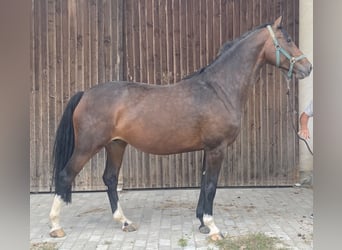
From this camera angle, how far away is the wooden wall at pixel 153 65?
218 inches

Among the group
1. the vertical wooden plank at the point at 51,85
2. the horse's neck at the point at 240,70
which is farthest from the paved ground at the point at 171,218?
the horse's neck at the point at 240,70

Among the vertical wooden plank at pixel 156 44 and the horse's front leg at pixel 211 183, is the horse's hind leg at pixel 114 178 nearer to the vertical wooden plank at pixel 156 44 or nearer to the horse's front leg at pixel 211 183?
the horse's front leg at pixel 211 183

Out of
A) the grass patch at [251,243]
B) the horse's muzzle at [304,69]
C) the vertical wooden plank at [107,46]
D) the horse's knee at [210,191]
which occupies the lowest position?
the grass patch at [251,243]

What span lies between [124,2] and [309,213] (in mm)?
3816

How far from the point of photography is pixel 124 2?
18.3ft

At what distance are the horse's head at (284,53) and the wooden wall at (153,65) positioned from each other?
217cm

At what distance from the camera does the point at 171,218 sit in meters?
4.12

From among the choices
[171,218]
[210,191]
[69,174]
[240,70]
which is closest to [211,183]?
[210,191]

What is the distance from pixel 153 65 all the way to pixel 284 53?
8.26 feet

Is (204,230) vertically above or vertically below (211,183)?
below

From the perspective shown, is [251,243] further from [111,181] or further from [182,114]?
[111,181]

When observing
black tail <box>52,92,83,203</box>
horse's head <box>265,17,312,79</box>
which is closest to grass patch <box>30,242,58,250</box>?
black tail <box>52,92,83,203</box>

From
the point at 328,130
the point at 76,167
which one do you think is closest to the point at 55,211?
the point at 76,167

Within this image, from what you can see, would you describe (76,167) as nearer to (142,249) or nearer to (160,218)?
(142,249)
